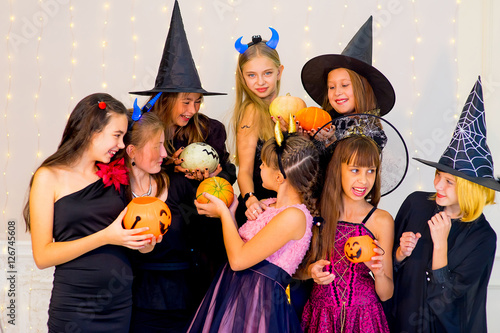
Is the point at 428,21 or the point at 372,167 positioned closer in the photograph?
the point at 372,167

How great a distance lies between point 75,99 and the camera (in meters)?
4.41

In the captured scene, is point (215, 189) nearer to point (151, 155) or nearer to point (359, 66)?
point (151, 155)

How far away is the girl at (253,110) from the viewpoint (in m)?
3.25

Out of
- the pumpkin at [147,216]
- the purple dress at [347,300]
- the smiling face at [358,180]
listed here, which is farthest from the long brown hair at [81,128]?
the purple dress at [347,300]

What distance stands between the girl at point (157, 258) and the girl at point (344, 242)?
706mm

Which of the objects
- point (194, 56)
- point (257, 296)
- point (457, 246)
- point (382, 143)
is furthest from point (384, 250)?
point (194, 56)

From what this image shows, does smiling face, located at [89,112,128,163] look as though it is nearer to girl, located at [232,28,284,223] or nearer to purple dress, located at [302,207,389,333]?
girl, located at [232,28,284,223]

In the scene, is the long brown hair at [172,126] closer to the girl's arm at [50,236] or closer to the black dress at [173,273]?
the black dress at [173,273]

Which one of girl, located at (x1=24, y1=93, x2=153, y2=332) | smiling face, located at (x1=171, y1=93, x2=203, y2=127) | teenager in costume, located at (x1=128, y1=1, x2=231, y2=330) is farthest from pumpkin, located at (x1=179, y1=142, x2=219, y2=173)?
girl, located at (x1=24, y1=93, x2=153, y2=332)

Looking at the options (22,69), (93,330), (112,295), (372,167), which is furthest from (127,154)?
(22,69)

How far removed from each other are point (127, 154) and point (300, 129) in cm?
98

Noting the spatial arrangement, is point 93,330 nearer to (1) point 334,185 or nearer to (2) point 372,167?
(1) point 334,185

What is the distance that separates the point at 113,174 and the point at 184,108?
676 mm

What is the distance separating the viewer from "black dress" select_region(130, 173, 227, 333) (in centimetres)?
280
